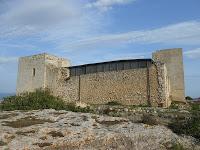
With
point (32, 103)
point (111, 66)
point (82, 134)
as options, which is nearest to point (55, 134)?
point (82, 134)

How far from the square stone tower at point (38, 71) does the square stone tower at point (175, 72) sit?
13.5 meters

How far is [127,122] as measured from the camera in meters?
12.0

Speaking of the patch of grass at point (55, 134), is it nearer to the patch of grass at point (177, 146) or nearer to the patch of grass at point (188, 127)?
the patch of grass at point (177, 146)

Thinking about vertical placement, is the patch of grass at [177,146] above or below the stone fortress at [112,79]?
below

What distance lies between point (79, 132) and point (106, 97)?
884 inches

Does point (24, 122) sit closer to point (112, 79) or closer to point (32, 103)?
point (32, 103)

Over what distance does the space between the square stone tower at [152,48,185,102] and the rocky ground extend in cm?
2578

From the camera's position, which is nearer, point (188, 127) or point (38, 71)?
point (188, 127)

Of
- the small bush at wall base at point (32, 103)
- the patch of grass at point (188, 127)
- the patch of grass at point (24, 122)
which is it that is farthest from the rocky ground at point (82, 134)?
the small bush at wall base at point (32, 103)

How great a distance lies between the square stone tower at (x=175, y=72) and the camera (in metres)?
36.6

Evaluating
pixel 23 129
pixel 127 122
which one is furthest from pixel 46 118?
pixel 127 122

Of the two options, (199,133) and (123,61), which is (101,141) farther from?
(123,61)

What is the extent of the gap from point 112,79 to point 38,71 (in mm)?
12234

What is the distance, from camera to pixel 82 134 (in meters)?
9.66
